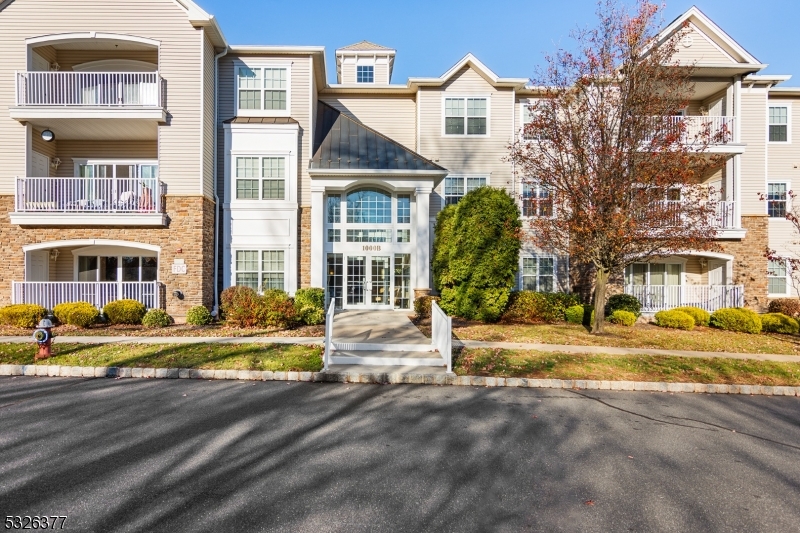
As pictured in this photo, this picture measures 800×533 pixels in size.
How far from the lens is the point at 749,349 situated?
37.1ft

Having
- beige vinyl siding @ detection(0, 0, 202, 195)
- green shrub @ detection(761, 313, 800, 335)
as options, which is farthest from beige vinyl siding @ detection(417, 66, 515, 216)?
green shrub @ detection(761, 313, 800, 335)

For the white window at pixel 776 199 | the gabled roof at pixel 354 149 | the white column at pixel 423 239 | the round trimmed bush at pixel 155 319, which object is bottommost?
the round trimmed bush at pixel 155 319

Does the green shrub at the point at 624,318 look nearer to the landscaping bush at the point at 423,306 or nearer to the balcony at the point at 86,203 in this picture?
the landscaping bush at the point at 423,306

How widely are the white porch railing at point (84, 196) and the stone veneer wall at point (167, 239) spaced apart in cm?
58

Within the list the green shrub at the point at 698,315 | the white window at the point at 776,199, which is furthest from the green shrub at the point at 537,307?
the white window at the point at 776,199

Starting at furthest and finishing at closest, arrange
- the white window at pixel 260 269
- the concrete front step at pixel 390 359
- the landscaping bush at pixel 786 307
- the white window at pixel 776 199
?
the white window at pixel 776 199
the landscaping bush at pixel 786 307
the white window at pixel 260 269
the concrete front step at pixel 390 359

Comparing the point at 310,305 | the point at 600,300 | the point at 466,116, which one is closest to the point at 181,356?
the point at 310,305

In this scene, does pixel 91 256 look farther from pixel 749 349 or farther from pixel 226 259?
pixel 749 349

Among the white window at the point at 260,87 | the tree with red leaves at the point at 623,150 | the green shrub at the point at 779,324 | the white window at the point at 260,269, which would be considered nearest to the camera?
the tree with red leaves at the point at 623,150

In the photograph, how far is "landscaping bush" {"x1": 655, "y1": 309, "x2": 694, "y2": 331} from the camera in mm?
15164

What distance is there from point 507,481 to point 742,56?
21106 millimetres

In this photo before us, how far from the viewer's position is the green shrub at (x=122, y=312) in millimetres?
13383

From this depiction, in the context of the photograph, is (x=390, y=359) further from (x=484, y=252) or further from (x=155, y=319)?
(x=155, y=319)

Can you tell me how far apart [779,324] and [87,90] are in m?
25.7
